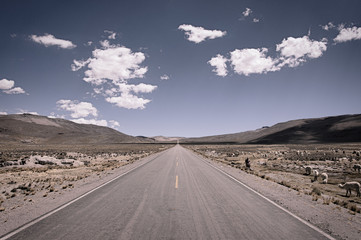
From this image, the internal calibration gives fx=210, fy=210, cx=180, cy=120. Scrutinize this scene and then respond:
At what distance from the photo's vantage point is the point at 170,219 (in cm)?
610

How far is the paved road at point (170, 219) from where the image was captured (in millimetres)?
5129

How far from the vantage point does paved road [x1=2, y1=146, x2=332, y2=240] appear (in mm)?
5129

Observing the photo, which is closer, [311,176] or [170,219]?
[170,219]

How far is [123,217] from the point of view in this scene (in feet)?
20.6

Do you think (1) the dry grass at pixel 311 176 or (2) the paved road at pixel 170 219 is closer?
(2) the paved road at pixel 170 219

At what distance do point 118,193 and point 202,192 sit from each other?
379 centimetres

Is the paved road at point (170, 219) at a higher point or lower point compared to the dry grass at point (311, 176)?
higher

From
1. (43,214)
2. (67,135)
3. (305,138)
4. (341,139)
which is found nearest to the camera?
(43,214)

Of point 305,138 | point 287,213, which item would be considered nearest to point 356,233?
point 287,213

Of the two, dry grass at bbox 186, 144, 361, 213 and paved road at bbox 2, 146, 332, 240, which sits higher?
paved road at bbox 2, 146, 332, 240

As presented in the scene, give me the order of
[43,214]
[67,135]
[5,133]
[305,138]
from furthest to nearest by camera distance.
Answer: [67,135]
[5,133]
[305,138]
[43,214]

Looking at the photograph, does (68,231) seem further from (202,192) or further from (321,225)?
(321,225)

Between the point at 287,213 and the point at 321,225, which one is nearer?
the point at 321,225

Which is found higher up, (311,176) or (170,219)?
(170,219)
